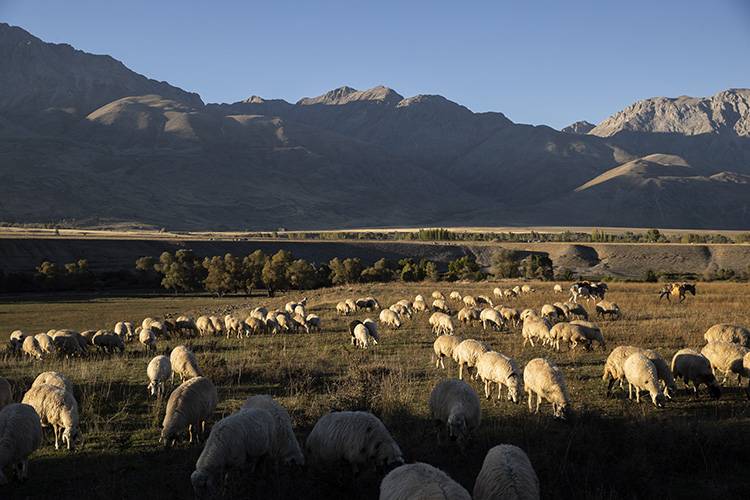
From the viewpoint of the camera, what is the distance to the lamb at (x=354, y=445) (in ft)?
30.0

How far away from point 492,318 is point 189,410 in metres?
16.6

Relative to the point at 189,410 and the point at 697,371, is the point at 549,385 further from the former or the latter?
the point at 189,410

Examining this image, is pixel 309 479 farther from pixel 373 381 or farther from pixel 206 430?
pixel 373 381

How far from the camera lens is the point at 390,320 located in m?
28.6

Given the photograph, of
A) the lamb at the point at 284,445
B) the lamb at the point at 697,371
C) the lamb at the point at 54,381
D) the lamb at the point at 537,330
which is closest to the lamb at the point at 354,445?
the lamb at the point at 284,445

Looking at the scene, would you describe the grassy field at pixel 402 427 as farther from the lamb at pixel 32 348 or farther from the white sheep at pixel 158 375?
the lamb at pixel 32 348

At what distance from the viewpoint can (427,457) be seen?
10.1 m

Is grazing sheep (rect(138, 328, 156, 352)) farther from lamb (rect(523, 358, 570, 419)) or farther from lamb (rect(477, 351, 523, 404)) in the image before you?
lamb (rect(523, 358, 570, 419))

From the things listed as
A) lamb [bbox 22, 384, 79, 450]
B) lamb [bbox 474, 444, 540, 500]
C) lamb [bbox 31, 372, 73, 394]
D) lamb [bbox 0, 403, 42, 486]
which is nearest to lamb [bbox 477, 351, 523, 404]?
lamb [bbox 474, 444, 540, 500]

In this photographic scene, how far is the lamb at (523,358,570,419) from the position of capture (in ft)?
40.6

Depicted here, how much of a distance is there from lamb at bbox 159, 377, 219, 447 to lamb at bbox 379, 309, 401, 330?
54.3 ft

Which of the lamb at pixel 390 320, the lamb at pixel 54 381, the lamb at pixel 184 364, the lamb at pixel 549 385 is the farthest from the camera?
the lamb at pixel 390 320

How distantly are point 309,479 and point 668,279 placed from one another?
54.6 m

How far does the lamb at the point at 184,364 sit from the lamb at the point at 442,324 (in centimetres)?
1081
